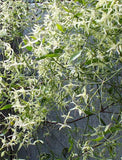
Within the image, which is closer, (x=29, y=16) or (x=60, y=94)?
(x=60, y=94)

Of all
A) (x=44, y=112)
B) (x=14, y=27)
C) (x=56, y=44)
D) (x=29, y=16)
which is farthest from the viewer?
(x=29, y=16)

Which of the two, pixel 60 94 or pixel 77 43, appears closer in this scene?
pixel 77 43

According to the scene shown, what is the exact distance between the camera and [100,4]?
1.01m

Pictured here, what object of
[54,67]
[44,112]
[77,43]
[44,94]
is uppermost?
[77,43]

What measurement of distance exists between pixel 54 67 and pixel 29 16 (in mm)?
705

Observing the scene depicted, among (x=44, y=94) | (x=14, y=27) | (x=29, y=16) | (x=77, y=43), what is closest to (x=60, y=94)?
(x=44, y=94)

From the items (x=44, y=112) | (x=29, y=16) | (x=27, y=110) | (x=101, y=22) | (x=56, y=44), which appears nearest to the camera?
(x=101, y=22)

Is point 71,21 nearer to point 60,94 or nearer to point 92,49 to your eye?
point 92,49

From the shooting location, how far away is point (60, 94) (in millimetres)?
1283

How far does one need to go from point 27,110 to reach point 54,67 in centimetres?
23

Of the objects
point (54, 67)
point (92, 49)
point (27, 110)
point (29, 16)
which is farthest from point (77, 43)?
point (29, 16)

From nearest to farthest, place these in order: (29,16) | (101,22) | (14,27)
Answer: (101,22), (14,27), (29,16)

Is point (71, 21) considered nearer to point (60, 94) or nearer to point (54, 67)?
point (54, 67)

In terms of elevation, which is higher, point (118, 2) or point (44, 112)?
point (118, 2)
